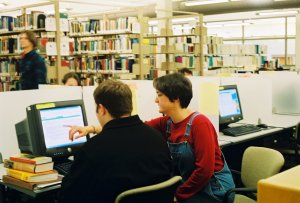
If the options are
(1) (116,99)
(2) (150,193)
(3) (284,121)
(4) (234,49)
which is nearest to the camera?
(2) (150,193)

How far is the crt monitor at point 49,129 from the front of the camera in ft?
7.98

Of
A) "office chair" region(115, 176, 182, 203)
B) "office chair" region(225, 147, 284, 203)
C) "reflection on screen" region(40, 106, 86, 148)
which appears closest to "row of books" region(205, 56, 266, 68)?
"office chair" region(225, 147, 284, 203)

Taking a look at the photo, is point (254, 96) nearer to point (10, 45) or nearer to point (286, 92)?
point (286, 92)

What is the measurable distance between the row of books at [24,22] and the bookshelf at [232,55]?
15.6ft

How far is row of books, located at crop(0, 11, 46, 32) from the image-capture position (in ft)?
23.0

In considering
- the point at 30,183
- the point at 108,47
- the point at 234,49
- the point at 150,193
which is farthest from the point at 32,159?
the point at 234,49

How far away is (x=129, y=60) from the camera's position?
805 cm

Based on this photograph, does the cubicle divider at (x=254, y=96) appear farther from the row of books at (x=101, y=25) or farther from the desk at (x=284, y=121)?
the row of books at (x=101, y=25)

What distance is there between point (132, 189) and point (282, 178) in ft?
4.60

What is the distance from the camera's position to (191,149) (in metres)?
2.38

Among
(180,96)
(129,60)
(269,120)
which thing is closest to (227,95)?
(269,120)

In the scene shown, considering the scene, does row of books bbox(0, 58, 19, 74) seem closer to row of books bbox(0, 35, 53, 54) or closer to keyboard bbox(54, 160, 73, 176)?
row of books bbox(0, 35, 53, 54)

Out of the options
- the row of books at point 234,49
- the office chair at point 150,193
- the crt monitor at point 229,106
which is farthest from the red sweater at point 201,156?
the row of books at point 234,49

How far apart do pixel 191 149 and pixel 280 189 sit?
6.64 ft
